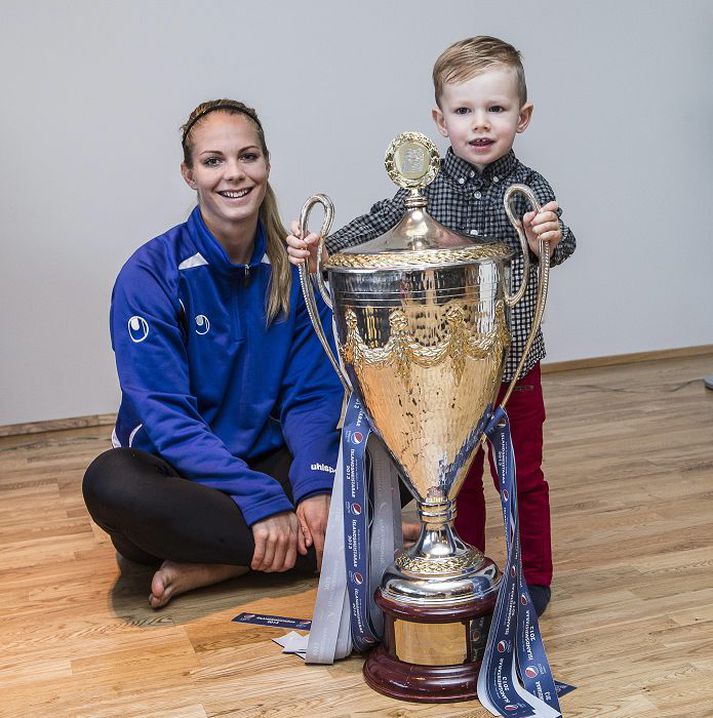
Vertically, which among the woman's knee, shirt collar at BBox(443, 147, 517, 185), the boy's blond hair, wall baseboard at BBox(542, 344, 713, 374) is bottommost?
wall baseboard at BBox(542, 344, 713, 374)

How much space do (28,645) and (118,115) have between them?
1.78m

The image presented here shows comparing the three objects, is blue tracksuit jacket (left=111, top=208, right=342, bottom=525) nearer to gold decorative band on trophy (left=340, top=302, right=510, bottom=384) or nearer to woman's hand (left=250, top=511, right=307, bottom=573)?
woman's hand (left=250, top=511, right=307, bottom=573)

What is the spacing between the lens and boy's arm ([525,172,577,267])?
1.54m

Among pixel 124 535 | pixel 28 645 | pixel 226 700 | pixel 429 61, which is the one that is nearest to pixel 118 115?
pixel 429 61

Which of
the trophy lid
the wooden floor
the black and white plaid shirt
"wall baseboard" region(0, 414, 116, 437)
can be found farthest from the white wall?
the trophy lid

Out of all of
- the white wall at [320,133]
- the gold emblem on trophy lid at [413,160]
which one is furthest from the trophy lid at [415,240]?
the white wall at [320,133]

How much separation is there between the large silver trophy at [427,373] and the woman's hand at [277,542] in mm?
342

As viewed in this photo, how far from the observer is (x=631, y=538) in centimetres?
192

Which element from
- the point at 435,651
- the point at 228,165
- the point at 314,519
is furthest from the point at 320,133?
the point at 435,651

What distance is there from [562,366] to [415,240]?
2.29m

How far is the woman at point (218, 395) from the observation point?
5.72ft

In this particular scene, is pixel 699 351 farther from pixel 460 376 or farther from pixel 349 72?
pixel 460 376

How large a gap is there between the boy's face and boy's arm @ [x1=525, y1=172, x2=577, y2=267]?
0.07 m

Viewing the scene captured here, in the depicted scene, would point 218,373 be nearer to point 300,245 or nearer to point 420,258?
point 300,245
